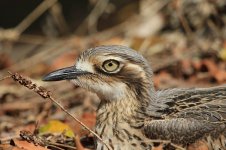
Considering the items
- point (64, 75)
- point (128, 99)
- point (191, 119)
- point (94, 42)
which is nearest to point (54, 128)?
Answer: point (64, 75)

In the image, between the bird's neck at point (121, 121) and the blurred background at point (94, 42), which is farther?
the blurred background at point (94, 42)

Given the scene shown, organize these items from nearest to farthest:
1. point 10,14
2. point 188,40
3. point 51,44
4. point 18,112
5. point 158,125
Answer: point 158,125 → point 18,112 → point 188,40 → point 51,44 → point 10,14

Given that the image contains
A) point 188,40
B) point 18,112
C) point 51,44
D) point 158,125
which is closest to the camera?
point 158,125

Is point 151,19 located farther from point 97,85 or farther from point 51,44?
point 97,85

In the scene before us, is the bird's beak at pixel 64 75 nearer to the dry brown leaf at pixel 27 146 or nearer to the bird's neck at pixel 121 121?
the bird's neck at pixel 121 121

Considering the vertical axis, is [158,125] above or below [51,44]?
below

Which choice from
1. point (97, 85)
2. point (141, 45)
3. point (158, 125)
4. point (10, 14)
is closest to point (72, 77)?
point (97, 85)

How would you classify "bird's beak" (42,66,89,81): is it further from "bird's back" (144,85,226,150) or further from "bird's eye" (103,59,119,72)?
"bird's back" (144,85,226,150)

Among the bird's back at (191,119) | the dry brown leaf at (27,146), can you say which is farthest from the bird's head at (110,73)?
the dry brown leaf at (27,146)
